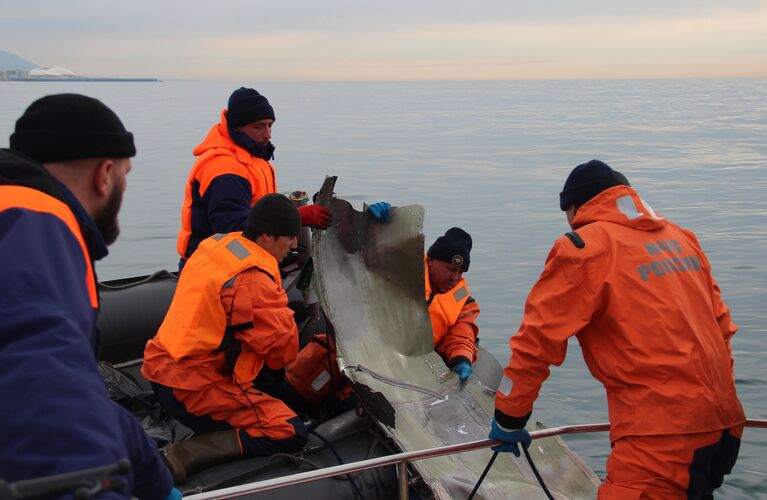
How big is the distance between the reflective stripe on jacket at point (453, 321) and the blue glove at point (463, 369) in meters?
0.06

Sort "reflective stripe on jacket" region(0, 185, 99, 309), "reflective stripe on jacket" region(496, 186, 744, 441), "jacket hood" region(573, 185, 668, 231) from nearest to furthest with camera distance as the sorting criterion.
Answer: "reflective stripe on jacket" region(0, 185, 99, 309) → "reflective stripe on jacket" region(496, 186, 744, 441) → "jacket hood" region(573, 185, 668, 231)

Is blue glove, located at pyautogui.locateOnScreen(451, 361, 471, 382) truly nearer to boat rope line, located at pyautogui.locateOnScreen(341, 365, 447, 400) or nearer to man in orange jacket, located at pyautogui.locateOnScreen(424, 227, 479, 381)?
man in orange jacket, located at pyautogui.locateOnScreen(424, 227, 479, 381)

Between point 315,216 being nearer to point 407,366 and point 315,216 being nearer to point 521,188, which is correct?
point 407,366

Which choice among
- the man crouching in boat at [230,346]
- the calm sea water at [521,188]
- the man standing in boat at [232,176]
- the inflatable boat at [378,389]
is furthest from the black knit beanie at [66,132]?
the calm sea water at [521,188]

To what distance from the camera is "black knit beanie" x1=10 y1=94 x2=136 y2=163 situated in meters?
1.45

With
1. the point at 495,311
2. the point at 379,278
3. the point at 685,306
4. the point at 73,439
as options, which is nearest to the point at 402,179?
the point at 495,311

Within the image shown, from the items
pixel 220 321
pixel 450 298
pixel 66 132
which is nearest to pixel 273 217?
pixel 220 321

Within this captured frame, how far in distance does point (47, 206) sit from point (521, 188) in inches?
725

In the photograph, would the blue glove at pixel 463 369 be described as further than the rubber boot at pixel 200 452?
Yes

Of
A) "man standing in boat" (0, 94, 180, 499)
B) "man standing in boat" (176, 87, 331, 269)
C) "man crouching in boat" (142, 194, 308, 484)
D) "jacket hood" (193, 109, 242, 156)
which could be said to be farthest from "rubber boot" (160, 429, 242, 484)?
"man standing in boat" (0, 94, 180, 499)

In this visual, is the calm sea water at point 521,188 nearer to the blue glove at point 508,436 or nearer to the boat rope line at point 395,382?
the boat rope line at point 395,382

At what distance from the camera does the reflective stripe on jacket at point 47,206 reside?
50.4 inches

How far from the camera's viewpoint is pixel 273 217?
3.44 m

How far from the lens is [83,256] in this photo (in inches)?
52.6
